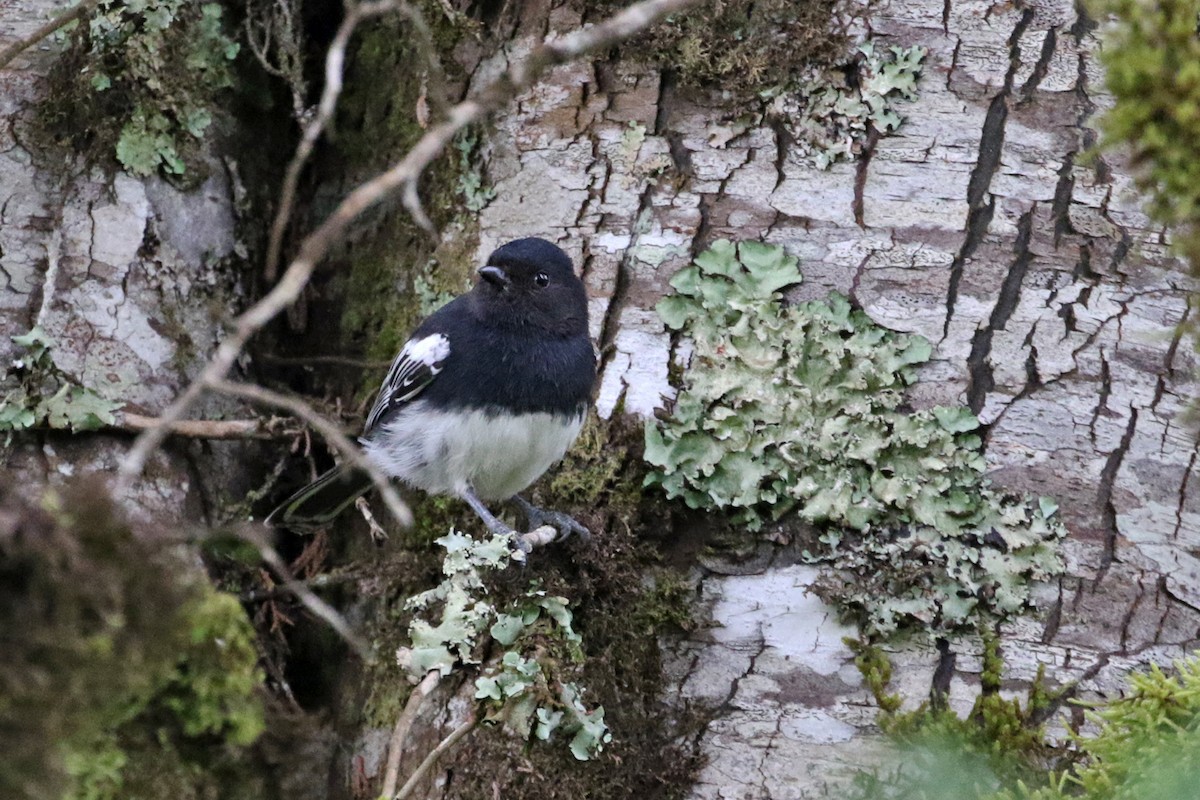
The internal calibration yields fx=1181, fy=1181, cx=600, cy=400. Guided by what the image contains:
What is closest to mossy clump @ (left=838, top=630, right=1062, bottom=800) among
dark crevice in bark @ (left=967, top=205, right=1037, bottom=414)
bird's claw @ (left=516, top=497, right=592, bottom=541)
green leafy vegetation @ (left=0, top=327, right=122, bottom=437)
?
dark crevice in bark @ (left=967, top=205, right=1037, bottom=414)

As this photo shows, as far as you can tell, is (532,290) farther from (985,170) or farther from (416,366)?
(985,170)

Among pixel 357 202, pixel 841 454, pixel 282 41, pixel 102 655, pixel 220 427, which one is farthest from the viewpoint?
pixel 282 41

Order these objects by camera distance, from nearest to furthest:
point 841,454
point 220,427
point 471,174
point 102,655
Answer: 1. point 102,655
2. point 841,454
3. point 220,427
4. point 471,174

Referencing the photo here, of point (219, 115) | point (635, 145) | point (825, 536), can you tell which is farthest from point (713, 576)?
point (219, 115)

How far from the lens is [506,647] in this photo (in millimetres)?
3568

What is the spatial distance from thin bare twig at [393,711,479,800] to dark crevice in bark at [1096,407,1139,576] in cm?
A: 192

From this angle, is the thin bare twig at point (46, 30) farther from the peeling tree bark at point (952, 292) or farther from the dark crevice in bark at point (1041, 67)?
the dark crevice in bark at point (1041, 67)

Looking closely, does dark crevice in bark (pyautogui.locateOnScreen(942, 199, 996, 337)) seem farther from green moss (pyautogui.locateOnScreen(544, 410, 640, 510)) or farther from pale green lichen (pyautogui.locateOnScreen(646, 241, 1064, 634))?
green moss (pyautogui.locateOnScreen(544, 410, 640, 510))

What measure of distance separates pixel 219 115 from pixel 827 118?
244cm

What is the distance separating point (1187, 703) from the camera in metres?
2.39

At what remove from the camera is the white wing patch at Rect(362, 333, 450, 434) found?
450 cm

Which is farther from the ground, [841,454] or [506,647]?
[841,454]

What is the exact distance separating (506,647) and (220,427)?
150cm

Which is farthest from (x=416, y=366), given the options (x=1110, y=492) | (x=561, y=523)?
(x=1110, y=492)
